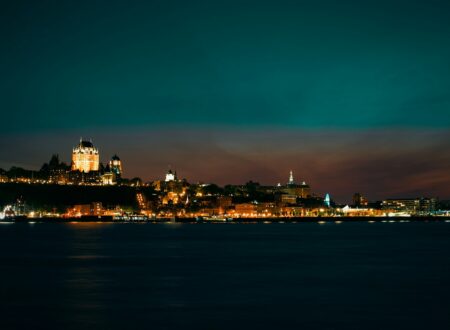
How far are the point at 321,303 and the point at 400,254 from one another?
2636 centimetres

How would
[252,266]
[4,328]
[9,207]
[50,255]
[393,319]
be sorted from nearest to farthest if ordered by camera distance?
[4,328]
[393,319]
[252,266]
[50,255]
[9,207]

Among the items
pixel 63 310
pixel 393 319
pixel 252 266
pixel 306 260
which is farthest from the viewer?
pixel 306 260

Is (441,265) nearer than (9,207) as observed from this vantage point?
Yes

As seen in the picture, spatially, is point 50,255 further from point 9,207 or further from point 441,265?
point 9,207

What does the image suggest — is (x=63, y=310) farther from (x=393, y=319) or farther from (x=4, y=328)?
(x=393, y=319)

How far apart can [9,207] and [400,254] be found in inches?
5727

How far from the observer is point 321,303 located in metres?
27.1

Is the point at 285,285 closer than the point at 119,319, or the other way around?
the point at 119,319

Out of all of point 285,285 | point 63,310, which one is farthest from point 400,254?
point 63,310

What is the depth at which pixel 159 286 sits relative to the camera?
32.5 metres

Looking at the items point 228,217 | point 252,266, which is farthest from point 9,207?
point 252,266

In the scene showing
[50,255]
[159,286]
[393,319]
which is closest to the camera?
[393,319]

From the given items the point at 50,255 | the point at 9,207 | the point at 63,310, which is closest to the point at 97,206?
the point at 9,207

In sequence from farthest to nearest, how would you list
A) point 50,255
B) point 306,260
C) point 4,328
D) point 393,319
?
point 50,255 → point 306,260 → point 393,319 → point 4,328
